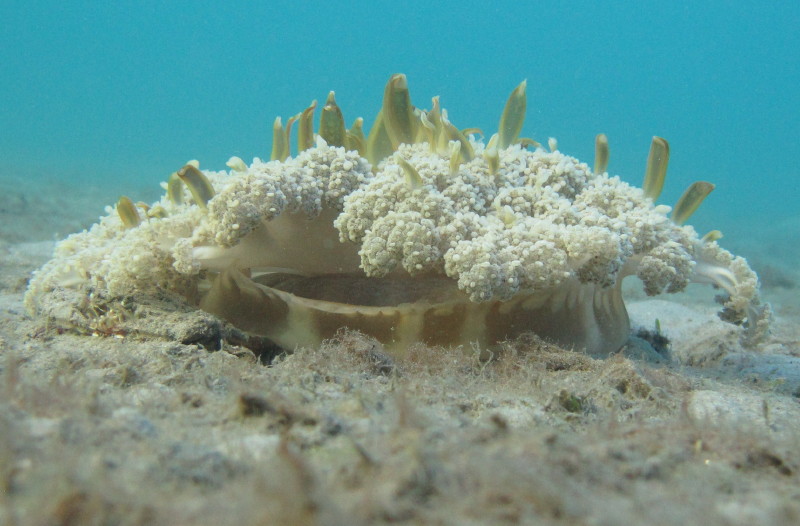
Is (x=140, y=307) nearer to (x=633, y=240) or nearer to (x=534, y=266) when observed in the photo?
Result: (x=534, y=266)

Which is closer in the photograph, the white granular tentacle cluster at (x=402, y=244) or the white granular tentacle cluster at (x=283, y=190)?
the white granular tentacle cluster at (x=402, y=244)

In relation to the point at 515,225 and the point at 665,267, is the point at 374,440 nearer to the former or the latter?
the point at 515,225

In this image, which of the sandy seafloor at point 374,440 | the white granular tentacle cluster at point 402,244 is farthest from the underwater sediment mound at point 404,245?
the sandy seafloor at point 374,440

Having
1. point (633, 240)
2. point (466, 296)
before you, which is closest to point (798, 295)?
point (633, 240)

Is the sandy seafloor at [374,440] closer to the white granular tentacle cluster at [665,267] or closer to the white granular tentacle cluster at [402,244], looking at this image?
the white granular tentacle cluster at [402,244]

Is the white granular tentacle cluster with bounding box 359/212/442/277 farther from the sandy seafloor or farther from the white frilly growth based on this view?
the sandy seafloor
